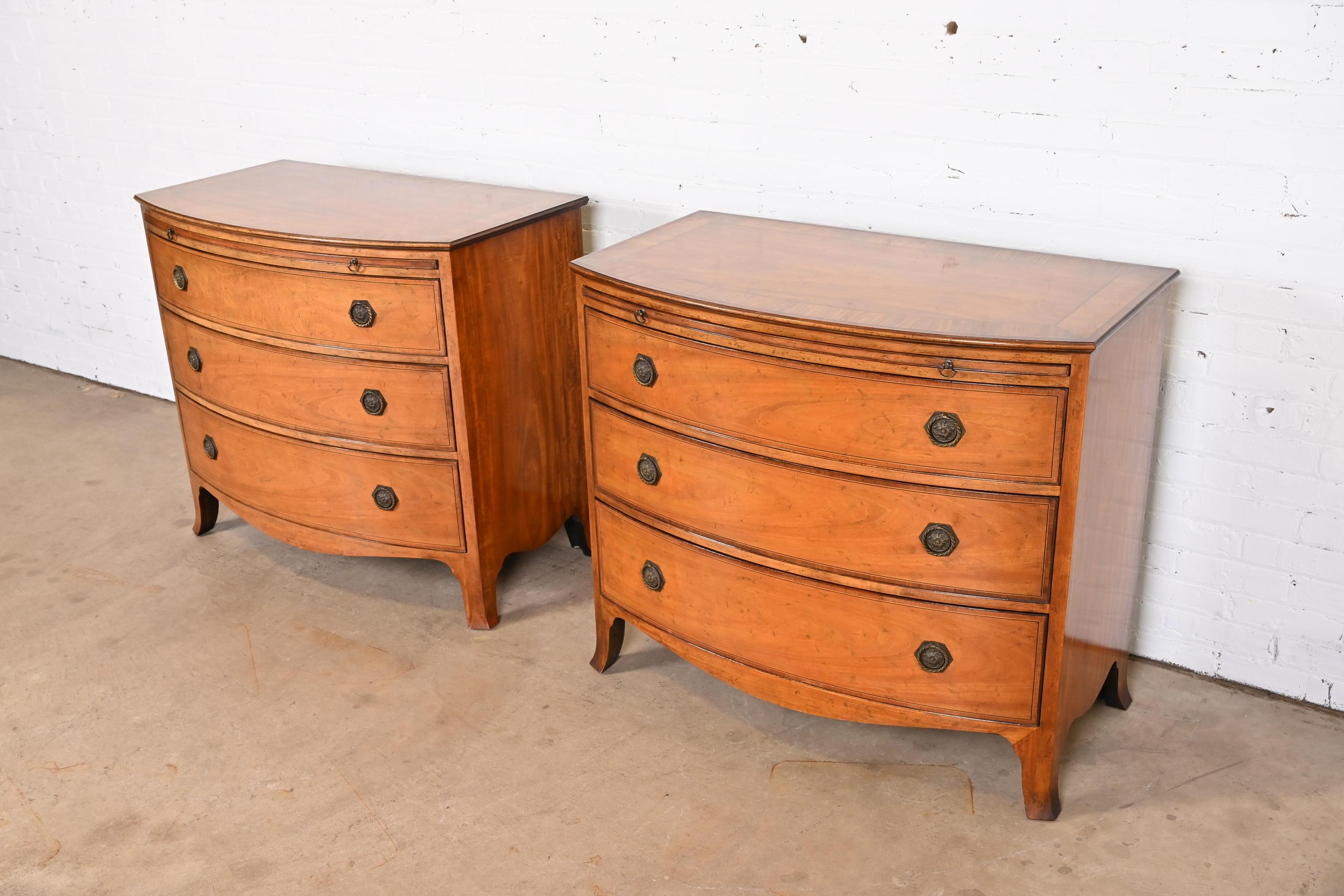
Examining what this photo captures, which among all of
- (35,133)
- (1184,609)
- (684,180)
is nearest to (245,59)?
(35,133)

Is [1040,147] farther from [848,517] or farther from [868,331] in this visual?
[848,517]

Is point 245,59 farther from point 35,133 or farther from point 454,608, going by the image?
point 454,608

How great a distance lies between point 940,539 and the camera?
6.82ft

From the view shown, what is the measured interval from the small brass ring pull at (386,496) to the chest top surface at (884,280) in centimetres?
79

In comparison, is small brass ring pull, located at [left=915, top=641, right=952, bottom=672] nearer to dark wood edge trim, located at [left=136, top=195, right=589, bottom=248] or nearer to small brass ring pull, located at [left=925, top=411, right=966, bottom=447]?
small brass ring pull, located at [left=925, top=411, right=966, bottom=447]

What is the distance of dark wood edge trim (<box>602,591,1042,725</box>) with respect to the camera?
2201mm

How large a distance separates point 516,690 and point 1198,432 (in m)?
1.55

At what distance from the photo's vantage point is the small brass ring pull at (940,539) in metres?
2.07

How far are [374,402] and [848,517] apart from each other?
1.18 m

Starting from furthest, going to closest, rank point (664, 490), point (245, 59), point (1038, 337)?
point (245, 59)
point (664, 490)
point (1038, 337)

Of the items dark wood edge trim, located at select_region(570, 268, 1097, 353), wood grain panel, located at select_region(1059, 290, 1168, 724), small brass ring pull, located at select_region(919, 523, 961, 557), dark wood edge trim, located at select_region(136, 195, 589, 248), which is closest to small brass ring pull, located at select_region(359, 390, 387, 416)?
dark wood edge trim, located at select_region(136, 195, 589, 248)

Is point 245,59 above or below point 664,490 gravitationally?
above

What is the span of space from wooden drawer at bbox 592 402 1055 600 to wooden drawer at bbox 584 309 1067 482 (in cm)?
5

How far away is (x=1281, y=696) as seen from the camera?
2568mm
